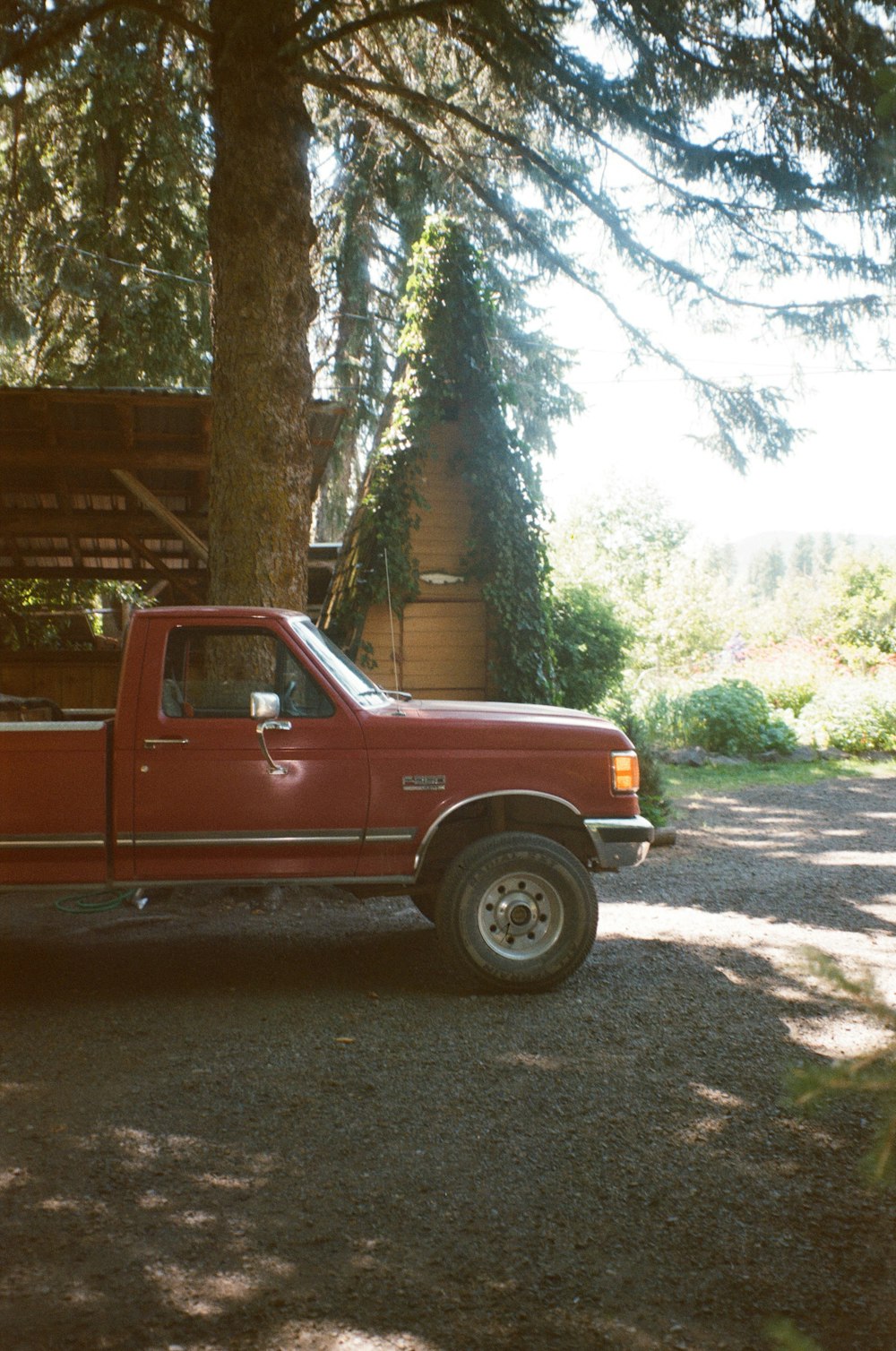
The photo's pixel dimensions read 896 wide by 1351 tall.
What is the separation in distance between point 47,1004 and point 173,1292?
3419 millimetres

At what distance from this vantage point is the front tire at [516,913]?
6.60 m

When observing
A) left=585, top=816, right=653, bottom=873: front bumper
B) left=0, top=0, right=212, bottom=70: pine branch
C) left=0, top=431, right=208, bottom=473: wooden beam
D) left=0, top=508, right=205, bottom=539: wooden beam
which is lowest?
left=585, top=816, right=653, bottom=873: front bumper

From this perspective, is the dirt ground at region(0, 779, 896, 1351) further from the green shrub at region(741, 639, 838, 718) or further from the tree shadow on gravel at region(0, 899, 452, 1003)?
the green shrub at region(741, 639, 838, 718)

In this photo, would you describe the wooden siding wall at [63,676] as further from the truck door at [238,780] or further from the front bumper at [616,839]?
the front bumper at [616,839]

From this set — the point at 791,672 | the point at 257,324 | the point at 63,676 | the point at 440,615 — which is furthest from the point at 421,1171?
the point at 791,672

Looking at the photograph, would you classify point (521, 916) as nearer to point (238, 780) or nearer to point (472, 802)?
point (472, 802)

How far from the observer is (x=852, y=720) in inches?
846

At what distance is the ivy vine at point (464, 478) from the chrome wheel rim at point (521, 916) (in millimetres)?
6890

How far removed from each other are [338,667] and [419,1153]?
10.1 ft

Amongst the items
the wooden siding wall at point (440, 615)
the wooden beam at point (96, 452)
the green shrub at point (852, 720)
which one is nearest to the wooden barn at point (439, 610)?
the wooden siding wall at point (440, 615)

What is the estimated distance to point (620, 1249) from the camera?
12.1ft

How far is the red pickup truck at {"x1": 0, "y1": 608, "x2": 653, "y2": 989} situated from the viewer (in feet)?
20.9

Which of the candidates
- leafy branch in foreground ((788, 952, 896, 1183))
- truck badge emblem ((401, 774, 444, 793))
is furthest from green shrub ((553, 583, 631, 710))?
leafy branch in foreground ((788, 952, 896, 1183))

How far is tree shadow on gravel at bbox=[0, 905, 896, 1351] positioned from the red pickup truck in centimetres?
59
